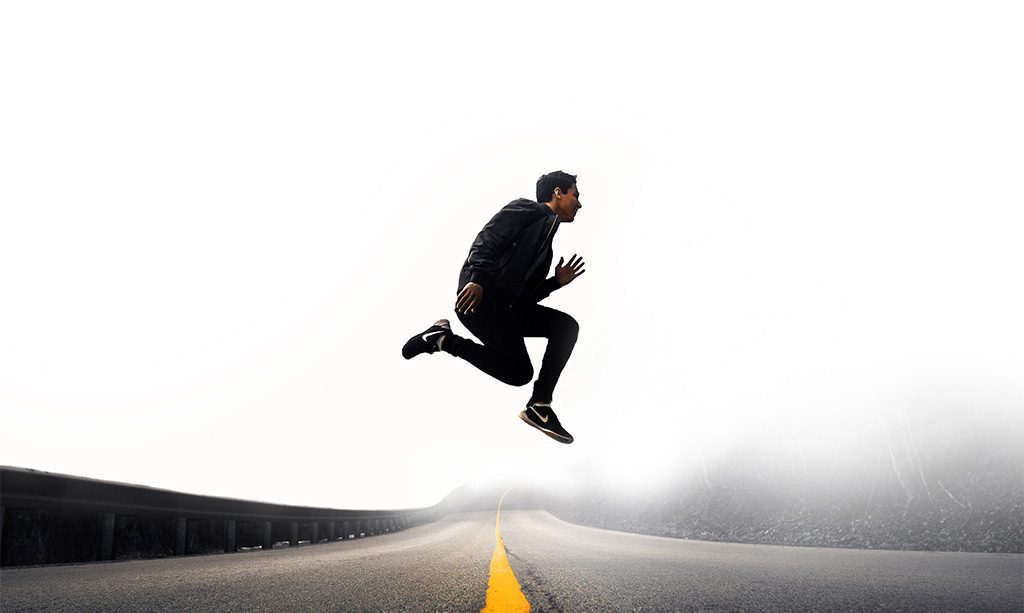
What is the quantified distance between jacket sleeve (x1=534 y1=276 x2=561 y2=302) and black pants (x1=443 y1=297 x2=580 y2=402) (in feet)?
0.33

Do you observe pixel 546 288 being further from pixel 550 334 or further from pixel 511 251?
pixel 511 251

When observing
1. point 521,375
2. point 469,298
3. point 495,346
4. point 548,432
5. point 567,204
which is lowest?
point 548,432

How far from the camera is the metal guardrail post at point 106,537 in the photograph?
684 cm

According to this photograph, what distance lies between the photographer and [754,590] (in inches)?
196

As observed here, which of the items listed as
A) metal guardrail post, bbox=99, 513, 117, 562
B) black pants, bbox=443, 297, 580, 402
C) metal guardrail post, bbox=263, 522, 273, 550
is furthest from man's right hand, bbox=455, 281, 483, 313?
metal guardrail post, bbox=263, 522, 273, 550

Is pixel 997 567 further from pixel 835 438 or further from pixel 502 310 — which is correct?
pixel 835 438

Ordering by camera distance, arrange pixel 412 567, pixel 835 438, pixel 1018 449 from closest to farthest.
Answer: pixel 412 567 → pixel 1018 449 → pixel 835 438

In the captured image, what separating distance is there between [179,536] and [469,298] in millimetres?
6702

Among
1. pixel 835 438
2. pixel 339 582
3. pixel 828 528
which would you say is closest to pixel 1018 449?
pixel 828 528

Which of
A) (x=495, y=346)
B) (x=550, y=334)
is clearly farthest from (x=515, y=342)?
(x=550, y=334)

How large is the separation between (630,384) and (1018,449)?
48.5ft

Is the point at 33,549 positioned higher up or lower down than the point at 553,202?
lower down

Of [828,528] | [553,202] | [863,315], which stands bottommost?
[828,528]

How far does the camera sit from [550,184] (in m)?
3.94
